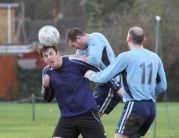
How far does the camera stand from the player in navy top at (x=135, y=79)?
8500mm

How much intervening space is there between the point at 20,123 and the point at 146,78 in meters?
9.46

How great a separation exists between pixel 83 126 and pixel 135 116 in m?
0.68

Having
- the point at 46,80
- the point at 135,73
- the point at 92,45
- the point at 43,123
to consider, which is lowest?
the point at 43,123

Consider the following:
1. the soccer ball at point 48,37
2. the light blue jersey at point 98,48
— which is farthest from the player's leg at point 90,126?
the light blue jersey at point 98,48

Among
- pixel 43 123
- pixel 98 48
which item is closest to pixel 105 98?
pixel 98 48

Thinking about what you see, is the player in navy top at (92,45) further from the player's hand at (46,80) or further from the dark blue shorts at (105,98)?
the player's hand at (46,80)

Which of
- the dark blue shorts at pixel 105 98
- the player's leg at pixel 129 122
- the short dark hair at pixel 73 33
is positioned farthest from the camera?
the dark blue shorts at pixel 105 98

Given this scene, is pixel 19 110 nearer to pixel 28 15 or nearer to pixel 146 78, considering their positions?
pixel 146 78

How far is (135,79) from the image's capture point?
852cm

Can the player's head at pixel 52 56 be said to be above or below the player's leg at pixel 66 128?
above

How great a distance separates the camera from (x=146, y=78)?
8.58 metres

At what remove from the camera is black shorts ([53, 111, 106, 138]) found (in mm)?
8477

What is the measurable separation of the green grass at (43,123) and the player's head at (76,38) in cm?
438

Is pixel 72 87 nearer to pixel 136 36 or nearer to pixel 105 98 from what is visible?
pixel 136 36
